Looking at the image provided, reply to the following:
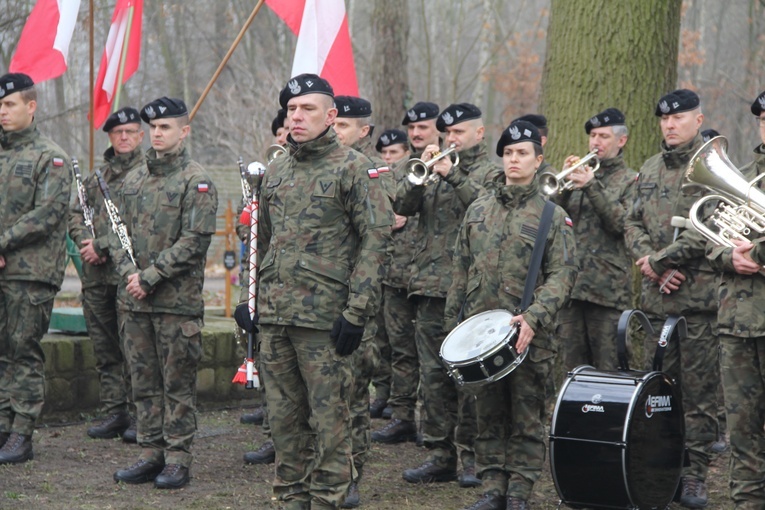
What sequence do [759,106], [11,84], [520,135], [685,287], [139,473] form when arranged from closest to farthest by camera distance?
[759,106]
[520,135]
[685,287]
[139,473]
[11,84]

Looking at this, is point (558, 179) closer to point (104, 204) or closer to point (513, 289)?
point (513, 289)

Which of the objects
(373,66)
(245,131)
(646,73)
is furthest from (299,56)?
(245,131)

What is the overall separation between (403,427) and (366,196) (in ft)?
11.3

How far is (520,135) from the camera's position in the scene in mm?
6355

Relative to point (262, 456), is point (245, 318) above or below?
above

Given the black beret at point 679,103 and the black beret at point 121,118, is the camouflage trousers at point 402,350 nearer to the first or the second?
the black beret at point 121,118

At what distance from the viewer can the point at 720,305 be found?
588 cm

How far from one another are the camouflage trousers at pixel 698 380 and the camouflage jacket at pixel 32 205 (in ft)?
14.0

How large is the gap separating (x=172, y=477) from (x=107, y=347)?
2100 mm

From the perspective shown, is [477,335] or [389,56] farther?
[389,56]

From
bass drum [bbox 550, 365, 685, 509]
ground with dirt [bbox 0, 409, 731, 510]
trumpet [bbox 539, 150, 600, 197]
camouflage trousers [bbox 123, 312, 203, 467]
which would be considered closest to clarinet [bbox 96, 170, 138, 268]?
camouflage trousers [bbox 123, 312, 203, 467]

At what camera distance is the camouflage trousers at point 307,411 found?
547cm

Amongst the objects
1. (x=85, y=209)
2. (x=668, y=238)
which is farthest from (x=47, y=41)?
(x=668, y=238)

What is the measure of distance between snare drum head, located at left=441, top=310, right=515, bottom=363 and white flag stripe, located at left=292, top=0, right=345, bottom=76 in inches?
139
